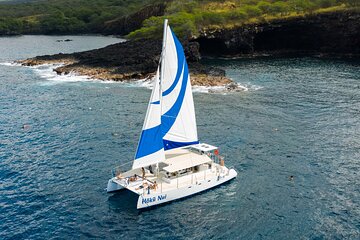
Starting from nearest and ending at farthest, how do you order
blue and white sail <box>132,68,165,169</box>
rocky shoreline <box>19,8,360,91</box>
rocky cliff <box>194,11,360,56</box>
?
1. blue and white sail <box>132,68,165,169</box>
2. rocky shoreline <box>19,8,360,91</box>
3. rocky cliff <box>194,11,360,56</box>

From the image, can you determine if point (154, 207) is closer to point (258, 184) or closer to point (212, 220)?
point (212, 220)

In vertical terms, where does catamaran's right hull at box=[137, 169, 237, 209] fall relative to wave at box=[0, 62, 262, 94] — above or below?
below

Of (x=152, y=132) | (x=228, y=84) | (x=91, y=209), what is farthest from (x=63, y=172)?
(x=228, y=84)

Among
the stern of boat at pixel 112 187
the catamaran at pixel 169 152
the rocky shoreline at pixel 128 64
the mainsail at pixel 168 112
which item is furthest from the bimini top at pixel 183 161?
the rocky shoreline at pixel 128 64

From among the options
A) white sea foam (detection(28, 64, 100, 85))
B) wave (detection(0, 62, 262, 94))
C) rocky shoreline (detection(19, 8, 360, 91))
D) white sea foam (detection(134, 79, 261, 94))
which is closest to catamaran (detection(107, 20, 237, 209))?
white sea foam (detection(134, 79, 261, 94))

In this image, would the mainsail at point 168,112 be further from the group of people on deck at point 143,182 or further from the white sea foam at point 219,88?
the white sea foam at point 219,88

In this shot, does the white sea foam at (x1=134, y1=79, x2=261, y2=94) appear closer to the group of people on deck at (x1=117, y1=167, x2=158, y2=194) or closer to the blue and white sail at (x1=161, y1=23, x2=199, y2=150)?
the blue and white sail at (x1=161, y1=23, x2=199, y2=150)
